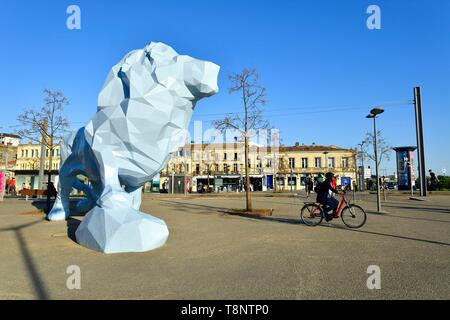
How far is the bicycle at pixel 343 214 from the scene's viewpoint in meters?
8.77

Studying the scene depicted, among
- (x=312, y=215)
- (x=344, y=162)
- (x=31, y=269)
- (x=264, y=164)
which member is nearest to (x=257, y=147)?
(x=264, y=164)

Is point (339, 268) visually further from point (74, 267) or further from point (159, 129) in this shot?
point (159, 129)

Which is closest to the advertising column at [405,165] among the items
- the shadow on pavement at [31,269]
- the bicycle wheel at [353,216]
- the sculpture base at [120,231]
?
the bicycle wheel at [353,216]

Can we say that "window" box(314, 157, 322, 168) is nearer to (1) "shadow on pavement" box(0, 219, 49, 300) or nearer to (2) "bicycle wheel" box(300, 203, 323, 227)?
(2) "bicycle wheel" box(300, 203, 323, 227)

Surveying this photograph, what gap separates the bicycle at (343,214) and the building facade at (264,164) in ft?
158

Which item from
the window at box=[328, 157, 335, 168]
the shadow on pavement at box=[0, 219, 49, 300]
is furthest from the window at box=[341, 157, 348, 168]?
the shadow on pavement at box=[0, 219, 49, 300]

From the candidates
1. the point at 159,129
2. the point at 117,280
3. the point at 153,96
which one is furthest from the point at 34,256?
the point at 153,96

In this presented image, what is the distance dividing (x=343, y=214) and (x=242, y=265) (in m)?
4.99

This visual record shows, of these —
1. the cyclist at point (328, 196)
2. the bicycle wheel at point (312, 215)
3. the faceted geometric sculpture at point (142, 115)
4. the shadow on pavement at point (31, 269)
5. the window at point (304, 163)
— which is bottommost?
the shadow on pavement at point (31, 269)

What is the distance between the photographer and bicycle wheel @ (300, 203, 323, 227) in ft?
30.6

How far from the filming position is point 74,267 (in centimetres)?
507

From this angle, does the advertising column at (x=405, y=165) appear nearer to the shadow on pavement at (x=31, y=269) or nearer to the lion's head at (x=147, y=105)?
the lion's head at (x=147, y=105)

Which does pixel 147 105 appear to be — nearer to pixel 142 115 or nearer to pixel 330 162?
pixel 142 115
